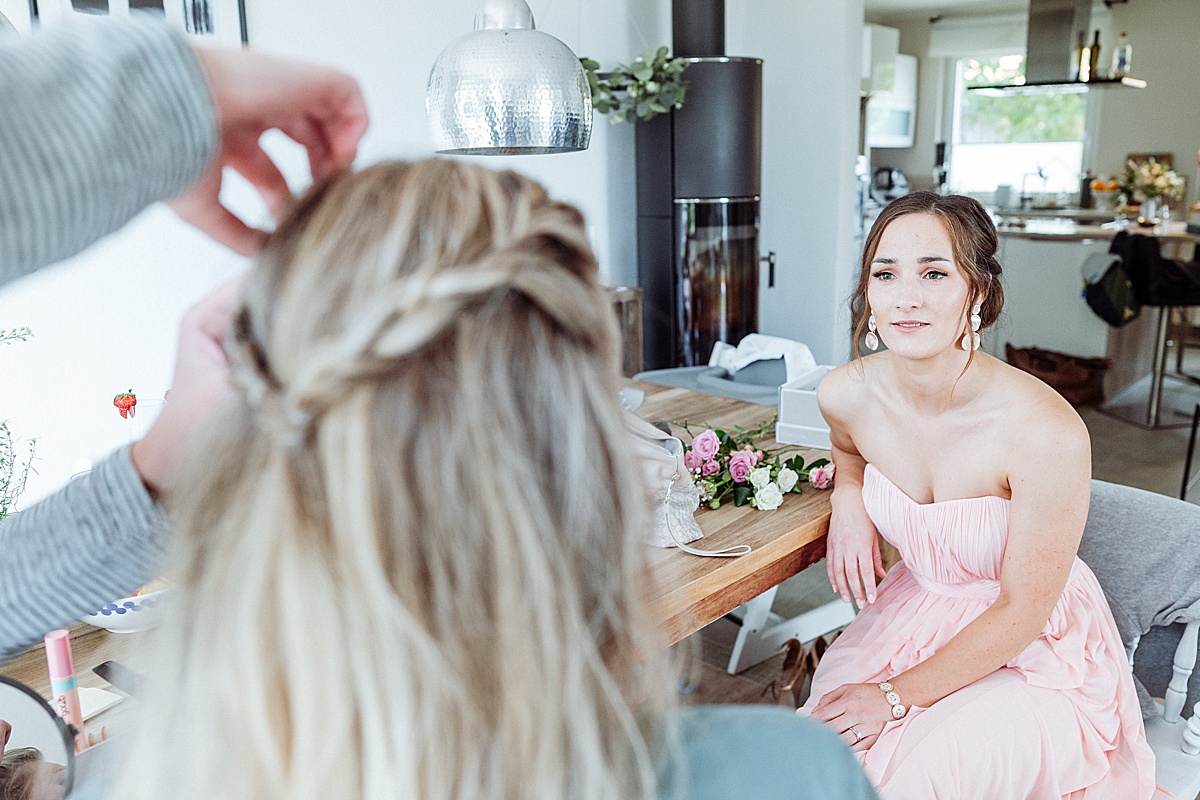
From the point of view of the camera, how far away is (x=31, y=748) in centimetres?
92

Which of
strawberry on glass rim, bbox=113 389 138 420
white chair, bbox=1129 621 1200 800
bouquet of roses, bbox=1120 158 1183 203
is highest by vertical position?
bouquet of roses, bbox=1120 158 1183 203

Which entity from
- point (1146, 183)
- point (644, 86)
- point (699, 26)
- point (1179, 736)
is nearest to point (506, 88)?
point (1179, 736)

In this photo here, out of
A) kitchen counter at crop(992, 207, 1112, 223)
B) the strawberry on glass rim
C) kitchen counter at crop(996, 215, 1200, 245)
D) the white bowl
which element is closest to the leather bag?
kitchen counter at crop(996, 215, 1200, 245)

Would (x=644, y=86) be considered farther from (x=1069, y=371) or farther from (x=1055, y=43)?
(x=1055, y=43)

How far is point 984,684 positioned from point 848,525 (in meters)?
0.31

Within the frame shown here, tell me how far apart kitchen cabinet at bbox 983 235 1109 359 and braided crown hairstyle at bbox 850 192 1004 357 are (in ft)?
12.2

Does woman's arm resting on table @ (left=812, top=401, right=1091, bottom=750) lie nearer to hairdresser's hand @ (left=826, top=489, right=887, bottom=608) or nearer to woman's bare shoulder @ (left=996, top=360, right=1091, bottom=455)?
woman's bare shoulder @ (left=996, top=360, right=1091, bottom=455)

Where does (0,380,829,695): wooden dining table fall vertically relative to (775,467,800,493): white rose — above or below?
below

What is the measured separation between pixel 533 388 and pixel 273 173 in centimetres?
24

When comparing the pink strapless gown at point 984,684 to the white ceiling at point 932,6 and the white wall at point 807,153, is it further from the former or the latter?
the white ceiling at point 932,6

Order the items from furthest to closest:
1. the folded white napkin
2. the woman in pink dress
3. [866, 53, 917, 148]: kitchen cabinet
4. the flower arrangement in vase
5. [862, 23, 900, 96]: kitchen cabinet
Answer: [866, 53, 917, 148]: kitchen cabinet < [862, 23, 900, 96]: kitchen cabinet < the flower arrangement in vase < the folded white napkin < the woman in pink dress

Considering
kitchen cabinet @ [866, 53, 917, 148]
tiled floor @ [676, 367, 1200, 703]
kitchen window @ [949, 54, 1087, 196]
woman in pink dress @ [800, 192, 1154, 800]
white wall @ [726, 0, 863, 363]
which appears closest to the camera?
woman in pink dress @ [800, 192, 1154, 800]

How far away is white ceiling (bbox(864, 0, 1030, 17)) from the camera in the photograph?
739 cm

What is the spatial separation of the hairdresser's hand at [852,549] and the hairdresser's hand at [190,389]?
1107mm
